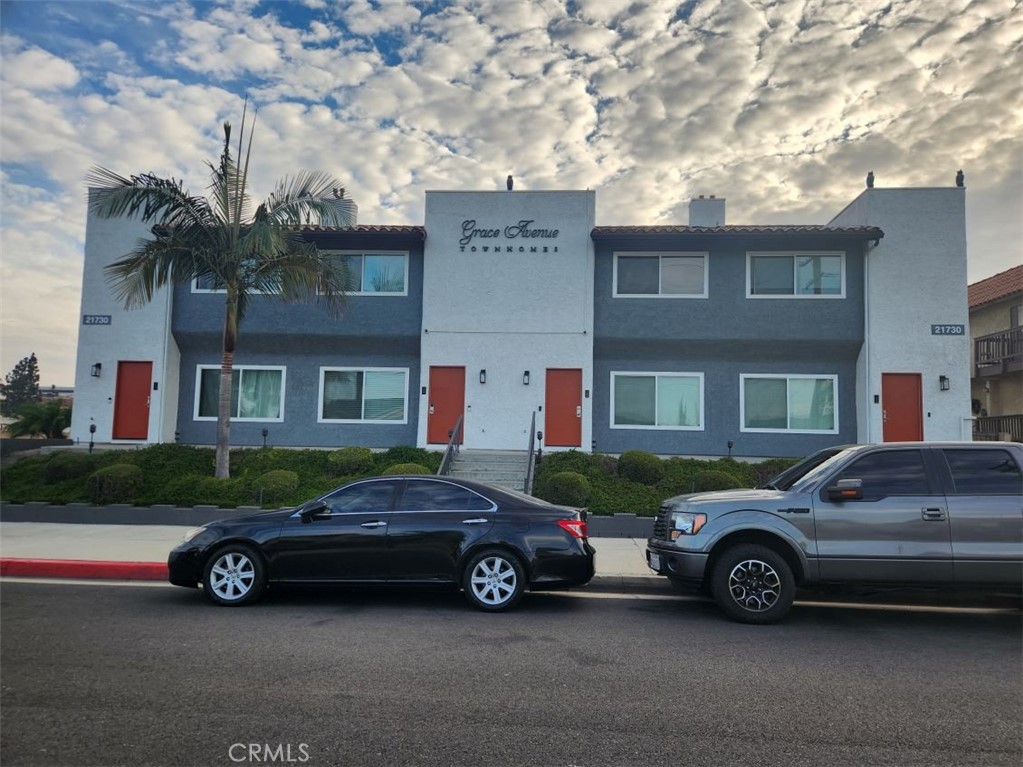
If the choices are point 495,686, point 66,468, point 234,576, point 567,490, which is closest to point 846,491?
point 495,686

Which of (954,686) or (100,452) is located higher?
(100,452)

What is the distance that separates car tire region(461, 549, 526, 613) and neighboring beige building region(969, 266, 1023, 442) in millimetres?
19074

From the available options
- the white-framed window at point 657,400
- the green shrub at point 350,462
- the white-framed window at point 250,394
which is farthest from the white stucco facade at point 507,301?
the white-framed window at point 250,394

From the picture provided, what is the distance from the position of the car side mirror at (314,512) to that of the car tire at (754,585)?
13.8 ft

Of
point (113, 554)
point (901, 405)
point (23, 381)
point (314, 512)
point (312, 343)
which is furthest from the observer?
point (23, 381)

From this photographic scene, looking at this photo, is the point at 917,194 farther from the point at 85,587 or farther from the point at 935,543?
the point at 85,587

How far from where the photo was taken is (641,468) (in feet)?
49.8

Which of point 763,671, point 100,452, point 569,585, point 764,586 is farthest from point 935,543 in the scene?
point 100,452

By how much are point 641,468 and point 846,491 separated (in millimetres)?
8175

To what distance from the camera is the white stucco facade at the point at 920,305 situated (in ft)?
56.3

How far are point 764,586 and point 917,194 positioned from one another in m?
14.5

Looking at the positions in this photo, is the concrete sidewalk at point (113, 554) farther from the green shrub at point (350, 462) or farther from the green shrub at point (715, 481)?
the green shrub at point (350, 462)

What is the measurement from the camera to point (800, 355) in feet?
59.2

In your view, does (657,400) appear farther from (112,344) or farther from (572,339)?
(112,344)
